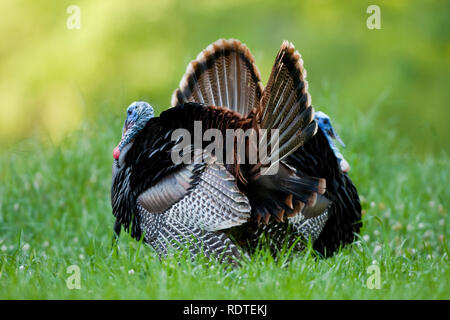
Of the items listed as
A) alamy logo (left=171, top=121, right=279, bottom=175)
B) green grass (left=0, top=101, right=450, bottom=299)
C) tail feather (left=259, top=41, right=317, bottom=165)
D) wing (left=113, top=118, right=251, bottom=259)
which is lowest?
green grass (left=0, top=101, right=450, bottom=299)

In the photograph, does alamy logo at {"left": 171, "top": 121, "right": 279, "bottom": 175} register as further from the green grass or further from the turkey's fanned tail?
the green grass

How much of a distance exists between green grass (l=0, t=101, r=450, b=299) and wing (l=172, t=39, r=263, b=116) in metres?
1.08

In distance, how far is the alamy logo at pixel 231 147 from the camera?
356cm

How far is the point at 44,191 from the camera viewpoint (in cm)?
550

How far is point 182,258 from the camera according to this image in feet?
11.5

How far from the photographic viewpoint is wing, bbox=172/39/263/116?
4.40 metres

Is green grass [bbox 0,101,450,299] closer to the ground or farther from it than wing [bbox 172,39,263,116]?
closer to the ground

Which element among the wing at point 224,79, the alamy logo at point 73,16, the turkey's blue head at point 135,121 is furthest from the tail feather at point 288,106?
the alamy logo at point 73,16

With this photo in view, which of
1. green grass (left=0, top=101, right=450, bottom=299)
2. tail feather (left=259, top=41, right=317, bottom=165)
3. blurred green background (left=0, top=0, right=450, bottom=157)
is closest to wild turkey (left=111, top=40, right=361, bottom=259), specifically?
tail feather (left=259, top=41, right=317, bottom=165)

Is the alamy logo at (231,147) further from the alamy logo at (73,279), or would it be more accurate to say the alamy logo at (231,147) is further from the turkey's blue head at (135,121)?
the alamy logo at (73,279)

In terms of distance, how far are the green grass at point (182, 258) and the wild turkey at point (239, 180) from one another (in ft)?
0.53

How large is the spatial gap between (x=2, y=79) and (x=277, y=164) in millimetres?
6420

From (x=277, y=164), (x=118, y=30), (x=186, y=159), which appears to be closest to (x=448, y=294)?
(x=277, y=164)
